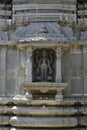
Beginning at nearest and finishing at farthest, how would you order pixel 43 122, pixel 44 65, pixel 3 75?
pixel 43 122 < pixel 44 65 < pixel 3 75

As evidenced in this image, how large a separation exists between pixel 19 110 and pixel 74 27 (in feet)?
12.8

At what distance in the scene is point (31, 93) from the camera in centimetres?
1191

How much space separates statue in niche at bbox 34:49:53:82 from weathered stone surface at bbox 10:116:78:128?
1.50 m

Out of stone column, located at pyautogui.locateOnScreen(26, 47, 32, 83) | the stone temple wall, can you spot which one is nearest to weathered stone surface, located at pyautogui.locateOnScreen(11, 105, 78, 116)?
the stone temple wall

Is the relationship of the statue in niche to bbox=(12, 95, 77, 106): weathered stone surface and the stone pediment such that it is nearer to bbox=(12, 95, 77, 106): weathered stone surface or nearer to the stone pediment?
the stone pediment

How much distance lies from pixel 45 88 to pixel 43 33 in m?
2.04

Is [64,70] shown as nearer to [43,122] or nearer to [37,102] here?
[37,102]

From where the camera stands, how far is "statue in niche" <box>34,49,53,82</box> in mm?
12297

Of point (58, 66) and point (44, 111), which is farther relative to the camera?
point (58, 66)

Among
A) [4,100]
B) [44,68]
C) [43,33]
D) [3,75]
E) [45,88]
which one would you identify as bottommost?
[4,100]

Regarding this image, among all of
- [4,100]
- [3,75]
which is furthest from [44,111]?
[3,75]

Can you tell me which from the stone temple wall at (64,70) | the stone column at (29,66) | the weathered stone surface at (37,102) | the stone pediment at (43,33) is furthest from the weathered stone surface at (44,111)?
the stone pediment at (43,33)

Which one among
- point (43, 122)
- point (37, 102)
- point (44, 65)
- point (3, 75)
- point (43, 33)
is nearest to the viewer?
point (43, 122)

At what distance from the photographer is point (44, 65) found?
1227cm
